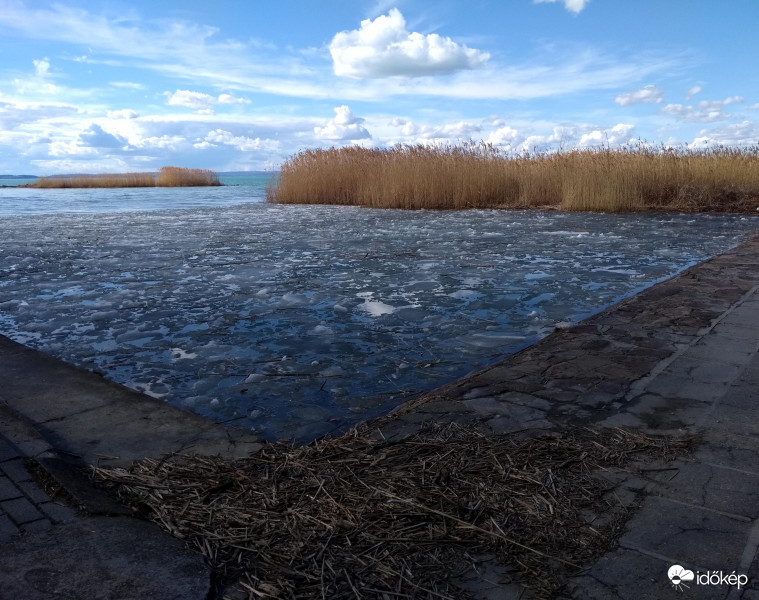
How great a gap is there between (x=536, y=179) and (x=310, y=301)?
12.0m

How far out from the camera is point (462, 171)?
53.5 feet

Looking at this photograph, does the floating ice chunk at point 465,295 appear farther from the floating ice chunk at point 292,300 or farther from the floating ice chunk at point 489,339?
the floating ice chunk at point 292,300

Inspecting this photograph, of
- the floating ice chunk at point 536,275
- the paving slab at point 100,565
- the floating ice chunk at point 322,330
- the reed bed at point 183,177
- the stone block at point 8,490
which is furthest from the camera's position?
the reed bed at point 183,177

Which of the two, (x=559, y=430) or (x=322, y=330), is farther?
(x=322, y=330)

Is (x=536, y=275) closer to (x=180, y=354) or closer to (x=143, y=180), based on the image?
(x=180, y=354)

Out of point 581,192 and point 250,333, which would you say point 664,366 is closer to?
point 250,333

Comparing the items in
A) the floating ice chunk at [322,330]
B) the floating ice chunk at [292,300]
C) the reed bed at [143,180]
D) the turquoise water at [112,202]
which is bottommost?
the floating ice chunk at [322,330]

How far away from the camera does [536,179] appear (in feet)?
52.6

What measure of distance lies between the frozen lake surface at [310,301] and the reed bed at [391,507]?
0.56m

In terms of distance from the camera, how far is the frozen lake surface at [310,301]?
3.37 metres

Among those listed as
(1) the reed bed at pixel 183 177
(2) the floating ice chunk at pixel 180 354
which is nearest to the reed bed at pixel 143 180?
(1) the reed bed at pixel 183 177

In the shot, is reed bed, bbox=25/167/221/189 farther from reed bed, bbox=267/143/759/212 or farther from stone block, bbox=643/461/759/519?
stone block, bbox=643/461/759/519

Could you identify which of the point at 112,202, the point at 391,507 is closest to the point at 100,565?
the point at 391,507

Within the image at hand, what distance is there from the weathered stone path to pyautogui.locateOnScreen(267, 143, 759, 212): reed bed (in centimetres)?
1103
